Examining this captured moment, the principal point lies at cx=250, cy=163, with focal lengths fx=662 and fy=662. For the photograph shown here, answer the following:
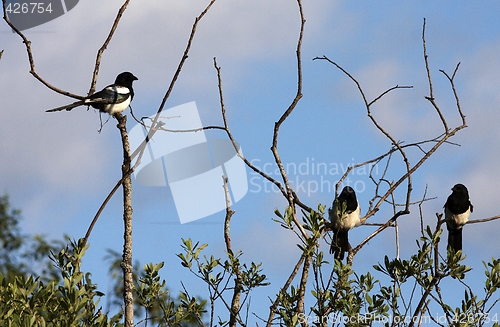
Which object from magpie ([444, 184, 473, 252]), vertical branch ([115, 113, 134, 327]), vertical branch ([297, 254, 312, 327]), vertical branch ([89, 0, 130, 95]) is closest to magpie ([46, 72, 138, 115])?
vertical branch ([89, 0, 130, 95])

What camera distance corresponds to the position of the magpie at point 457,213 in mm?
7074

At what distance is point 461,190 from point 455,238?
22.7 inches

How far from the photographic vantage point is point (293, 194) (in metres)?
4.77

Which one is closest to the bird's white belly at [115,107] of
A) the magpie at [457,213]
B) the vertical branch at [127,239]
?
the vertical branch at [127,239]

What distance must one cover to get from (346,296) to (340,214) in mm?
680

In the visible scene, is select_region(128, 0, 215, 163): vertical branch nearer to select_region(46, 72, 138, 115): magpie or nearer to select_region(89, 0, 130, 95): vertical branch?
select_region(89, 0, 130, 95): vertical branch

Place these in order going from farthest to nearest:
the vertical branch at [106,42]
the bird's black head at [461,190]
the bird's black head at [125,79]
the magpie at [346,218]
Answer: the bird's black head at [125,79]
the bird's black head at [461,190]
the magpie at [346,218]
the vertical branch at [106,42]

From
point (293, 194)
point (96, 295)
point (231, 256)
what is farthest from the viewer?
point (293, 194)

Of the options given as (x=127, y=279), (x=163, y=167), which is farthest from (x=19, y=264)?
(x=127, y=279)

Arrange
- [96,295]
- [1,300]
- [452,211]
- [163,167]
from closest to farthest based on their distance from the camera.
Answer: [1,300] < [96,295] < [163,167] < [452,211]

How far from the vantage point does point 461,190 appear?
24.4 feet

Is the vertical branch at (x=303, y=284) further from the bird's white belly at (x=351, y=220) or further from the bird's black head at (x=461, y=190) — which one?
the bird's black head at (x=461, y=190)

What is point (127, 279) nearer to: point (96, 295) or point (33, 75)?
point (96, 295)

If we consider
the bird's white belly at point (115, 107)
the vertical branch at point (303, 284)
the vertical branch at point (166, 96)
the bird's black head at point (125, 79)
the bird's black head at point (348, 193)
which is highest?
the bird's black head at point (125, 79)
